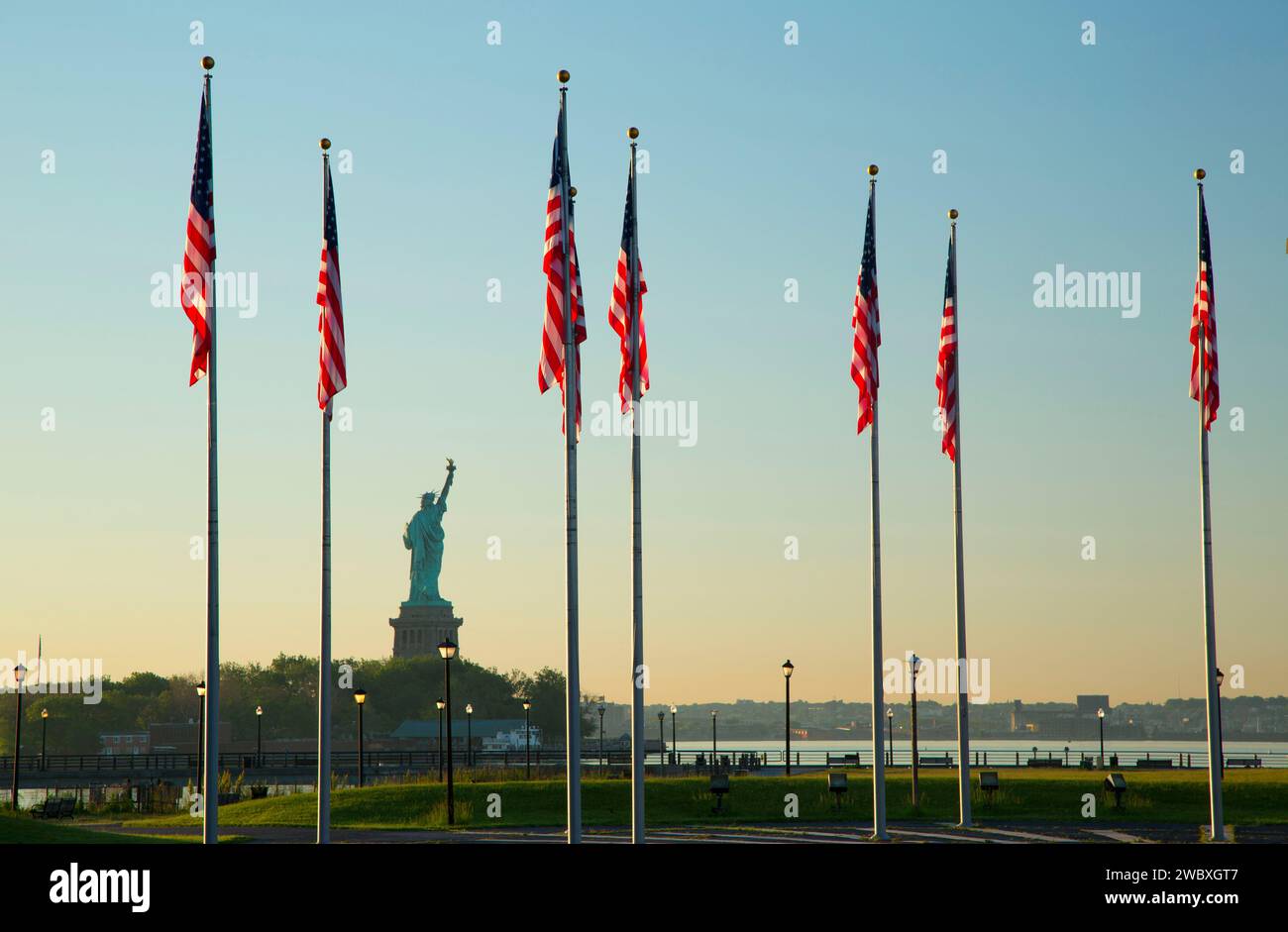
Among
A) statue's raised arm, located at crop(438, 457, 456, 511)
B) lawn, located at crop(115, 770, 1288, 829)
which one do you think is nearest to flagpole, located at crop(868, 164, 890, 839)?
lawn, located at crop(115, 770, 1288, 829)

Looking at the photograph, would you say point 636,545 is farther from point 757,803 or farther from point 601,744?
point 601,744

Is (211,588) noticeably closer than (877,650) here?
Yes

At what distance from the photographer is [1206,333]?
3012 centimetres

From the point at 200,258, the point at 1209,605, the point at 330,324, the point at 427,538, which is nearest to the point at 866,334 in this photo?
the point at 1209,605

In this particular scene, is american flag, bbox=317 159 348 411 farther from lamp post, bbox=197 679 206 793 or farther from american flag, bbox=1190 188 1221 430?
american flag, bbox=1190 188 1221 430

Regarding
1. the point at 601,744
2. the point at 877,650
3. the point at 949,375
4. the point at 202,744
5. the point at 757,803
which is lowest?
the point at 601,744

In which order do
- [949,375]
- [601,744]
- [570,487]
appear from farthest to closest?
[601,744]
[949,375]
[570,487]

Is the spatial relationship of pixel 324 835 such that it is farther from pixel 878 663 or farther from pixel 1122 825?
pixel 1122 825

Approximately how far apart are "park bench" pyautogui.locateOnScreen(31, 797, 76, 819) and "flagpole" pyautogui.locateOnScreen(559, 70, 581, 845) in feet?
95.0

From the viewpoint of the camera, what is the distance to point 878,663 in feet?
98.9

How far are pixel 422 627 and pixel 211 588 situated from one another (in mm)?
113626

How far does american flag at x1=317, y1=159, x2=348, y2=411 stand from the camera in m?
27.6
